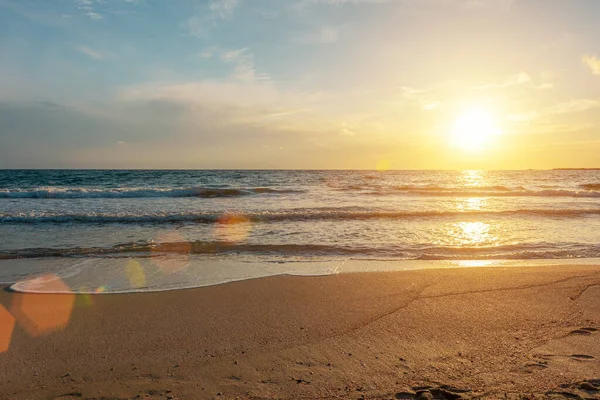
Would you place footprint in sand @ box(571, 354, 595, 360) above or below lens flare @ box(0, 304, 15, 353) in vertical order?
above

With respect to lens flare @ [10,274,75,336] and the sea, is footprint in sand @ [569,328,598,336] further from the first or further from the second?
lens flare @ [10,274,75,336]

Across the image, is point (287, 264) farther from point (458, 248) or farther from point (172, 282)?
point (458, 248)

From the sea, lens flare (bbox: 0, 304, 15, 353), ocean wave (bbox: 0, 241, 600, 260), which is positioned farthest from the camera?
ocean wave (bbox: 0, 241, 600, 260)

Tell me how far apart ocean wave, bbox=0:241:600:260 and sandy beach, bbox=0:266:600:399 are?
99.4 inches

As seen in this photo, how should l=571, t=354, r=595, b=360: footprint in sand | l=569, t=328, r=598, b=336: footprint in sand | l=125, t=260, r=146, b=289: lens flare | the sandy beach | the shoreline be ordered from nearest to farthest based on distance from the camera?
the sandy beach
l=571, t=354, r=595, b=360: footprint in sand
l=569, t=328, r=598, b=336: footprint in sand
the shoreline
l=125, t=260, r=146, b=289: lens flare

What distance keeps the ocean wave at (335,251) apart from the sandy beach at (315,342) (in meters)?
2.53

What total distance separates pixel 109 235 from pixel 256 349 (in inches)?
348

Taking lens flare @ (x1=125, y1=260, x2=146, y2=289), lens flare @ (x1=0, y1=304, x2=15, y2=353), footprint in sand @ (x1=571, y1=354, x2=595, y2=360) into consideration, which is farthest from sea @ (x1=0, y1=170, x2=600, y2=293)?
footprint in sand @ (x1=571, y1=354, x2=595, y2=360)

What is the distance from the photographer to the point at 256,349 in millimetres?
3691

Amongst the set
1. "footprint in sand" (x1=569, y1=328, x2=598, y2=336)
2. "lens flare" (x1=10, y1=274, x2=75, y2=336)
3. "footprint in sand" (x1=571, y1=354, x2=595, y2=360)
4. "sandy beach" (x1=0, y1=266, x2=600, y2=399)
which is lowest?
"lens flare" (x1=10, y1=274, x2=75, y2=336)

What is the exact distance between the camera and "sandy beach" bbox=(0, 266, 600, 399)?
3004mm

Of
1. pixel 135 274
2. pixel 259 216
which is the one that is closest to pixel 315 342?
pixel 135 274

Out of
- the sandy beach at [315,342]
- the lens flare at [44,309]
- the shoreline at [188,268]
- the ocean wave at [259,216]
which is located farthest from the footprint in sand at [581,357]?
the ocean wave at [259,216]

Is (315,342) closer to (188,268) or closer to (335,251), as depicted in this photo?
(188,268)
